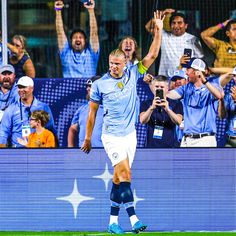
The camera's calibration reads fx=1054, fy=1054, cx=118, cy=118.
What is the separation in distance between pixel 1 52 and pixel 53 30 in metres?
1.12

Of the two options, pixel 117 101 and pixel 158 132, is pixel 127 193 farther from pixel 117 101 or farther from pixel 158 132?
pixel 158 132

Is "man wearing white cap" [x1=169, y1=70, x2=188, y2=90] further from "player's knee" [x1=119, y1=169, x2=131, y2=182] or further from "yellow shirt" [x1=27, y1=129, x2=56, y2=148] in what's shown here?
"player's knee" [x1=119, y1=169, x2=131, y2=182]

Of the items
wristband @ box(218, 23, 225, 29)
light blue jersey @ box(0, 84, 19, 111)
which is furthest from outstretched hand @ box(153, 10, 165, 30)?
light blue jersey @ box(0, 84, 19, 111)

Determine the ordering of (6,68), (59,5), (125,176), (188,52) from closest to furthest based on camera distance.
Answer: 1. (125,176)
2. (6,68)
3. (188,52)
4. (59,5)

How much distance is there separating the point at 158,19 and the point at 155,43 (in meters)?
0.66

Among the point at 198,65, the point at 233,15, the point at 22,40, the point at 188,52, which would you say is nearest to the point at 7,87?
the point at 22,40

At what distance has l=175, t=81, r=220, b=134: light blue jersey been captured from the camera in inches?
581

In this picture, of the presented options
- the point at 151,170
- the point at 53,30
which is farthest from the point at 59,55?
the point at 151,170

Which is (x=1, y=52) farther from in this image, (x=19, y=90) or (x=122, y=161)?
(x=122, y=161)

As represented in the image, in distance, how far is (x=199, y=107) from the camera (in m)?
14.8

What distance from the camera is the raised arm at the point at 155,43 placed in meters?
13.8

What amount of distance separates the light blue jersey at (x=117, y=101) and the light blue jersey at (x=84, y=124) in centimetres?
146

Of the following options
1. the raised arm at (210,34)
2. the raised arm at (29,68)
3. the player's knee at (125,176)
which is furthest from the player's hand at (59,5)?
the player's knee at (125,176)

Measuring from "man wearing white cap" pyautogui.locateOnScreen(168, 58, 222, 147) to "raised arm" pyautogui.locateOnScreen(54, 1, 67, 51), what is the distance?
72.0 inches
